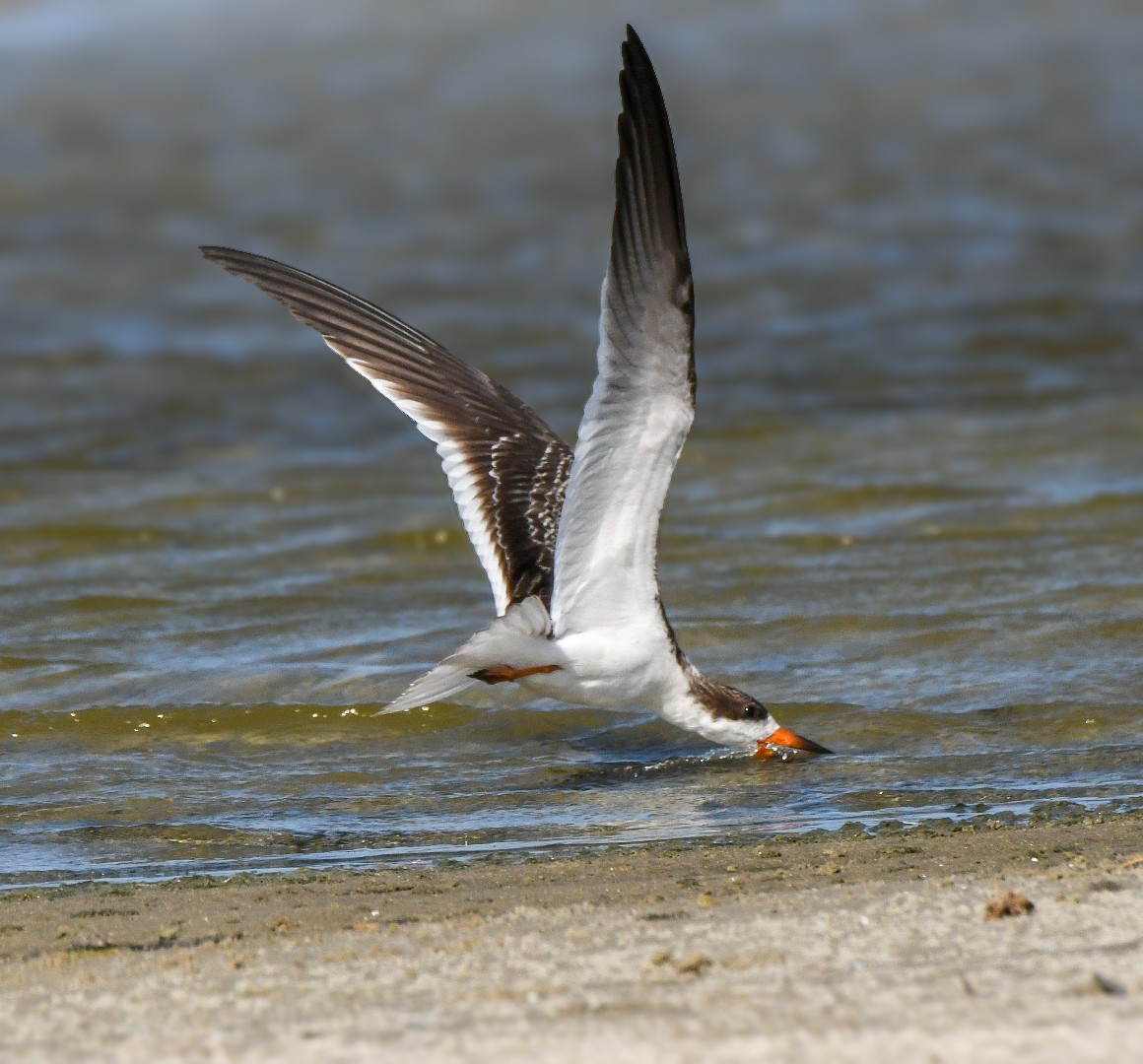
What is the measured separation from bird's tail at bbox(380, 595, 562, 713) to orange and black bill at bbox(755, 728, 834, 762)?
0.80 meters

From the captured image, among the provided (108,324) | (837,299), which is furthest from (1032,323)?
(108,324)

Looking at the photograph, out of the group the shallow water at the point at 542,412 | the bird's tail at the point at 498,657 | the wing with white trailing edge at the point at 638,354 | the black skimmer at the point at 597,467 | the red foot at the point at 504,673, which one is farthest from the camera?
the shallow water at the point at 542,412

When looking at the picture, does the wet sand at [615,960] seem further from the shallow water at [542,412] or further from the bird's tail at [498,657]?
the bird's tail at [498,657]

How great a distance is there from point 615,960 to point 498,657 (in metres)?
2.01

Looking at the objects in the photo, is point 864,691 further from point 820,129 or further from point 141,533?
point 820,129

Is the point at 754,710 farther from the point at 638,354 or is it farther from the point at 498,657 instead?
the point at 638,354

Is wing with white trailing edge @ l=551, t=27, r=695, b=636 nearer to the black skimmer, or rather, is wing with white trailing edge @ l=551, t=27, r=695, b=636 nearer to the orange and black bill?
the black skimmer

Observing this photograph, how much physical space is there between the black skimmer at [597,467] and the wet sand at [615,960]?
104 centimetres

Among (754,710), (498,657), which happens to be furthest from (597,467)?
(754,710)

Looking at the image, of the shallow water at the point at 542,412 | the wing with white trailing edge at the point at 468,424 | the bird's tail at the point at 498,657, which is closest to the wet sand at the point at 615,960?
the shallow water at the point at 542,412

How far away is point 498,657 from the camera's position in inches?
229

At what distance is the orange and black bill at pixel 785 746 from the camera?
6238 millimetres

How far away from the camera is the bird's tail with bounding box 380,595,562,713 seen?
5.69 metres

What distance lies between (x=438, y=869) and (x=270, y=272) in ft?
8.03
